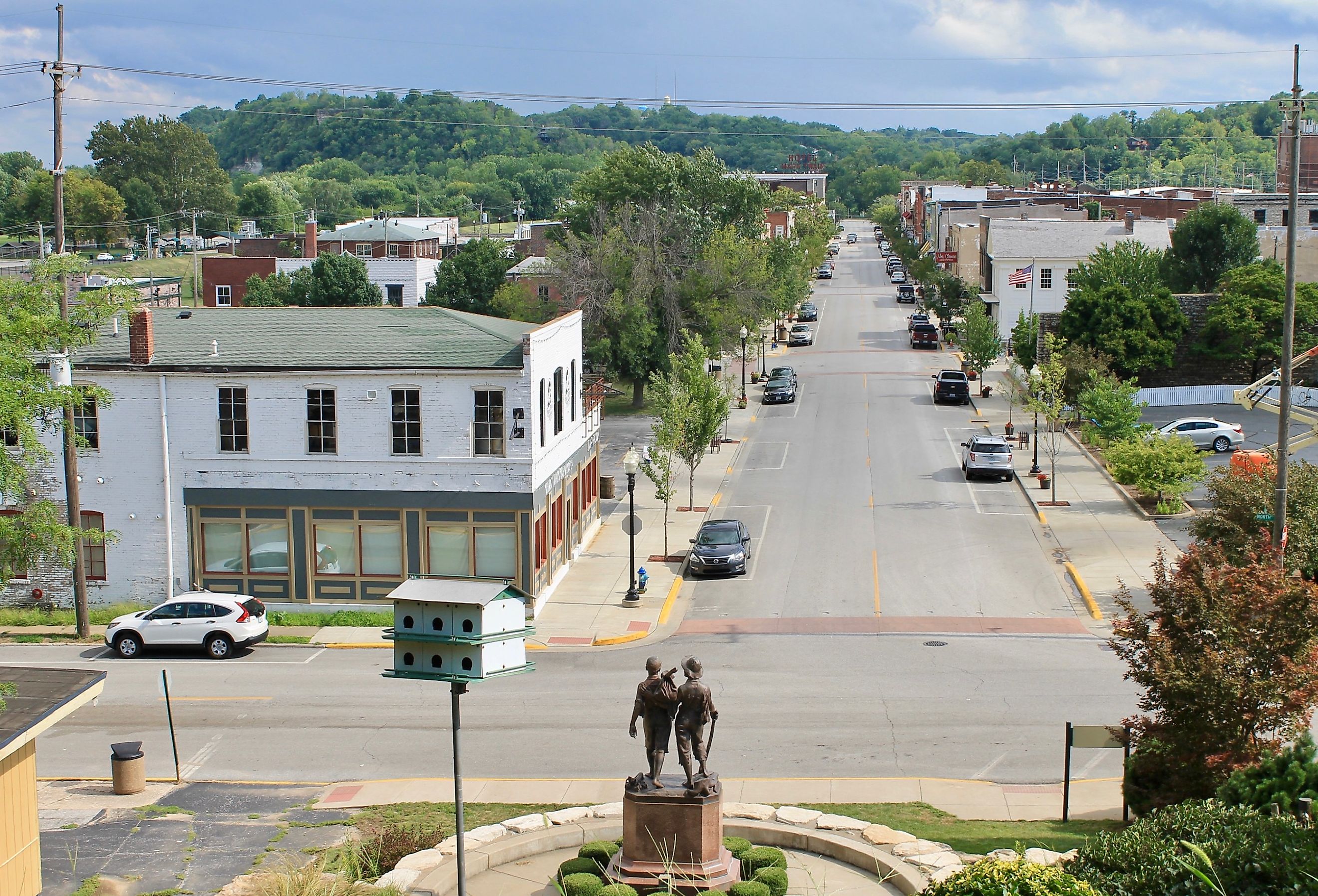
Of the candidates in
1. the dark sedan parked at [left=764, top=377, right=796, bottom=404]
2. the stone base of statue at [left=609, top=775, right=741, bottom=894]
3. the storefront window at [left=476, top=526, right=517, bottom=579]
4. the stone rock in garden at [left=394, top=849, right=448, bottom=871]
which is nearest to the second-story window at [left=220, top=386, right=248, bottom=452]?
the storefront window at [left=476, top=526, right=517, bottom=579]

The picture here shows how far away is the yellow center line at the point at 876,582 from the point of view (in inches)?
1262

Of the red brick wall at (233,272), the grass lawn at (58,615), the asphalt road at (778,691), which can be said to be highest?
the red brick wall at (233,272)

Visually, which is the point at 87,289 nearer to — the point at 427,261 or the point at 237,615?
the point at 237,615

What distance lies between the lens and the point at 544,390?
110 feet

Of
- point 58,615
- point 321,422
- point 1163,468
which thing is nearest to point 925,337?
point 1163,468

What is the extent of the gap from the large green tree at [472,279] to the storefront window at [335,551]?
4881 cm

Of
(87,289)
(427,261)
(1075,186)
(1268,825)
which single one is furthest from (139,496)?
(1075,186)

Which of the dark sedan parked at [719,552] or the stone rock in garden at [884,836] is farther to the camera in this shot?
the dark sedan parked at [719,552]

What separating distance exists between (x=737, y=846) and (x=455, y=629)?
506cm

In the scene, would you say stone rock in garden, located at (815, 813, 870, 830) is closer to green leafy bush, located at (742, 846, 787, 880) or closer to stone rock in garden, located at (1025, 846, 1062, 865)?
green leafy bush, located at (742, 846, 787, 880)

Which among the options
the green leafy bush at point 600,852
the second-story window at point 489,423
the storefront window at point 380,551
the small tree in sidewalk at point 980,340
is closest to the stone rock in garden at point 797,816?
the green leafy bush at point 600,852

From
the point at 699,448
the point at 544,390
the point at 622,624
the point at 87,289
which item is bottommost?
the point at 622,624

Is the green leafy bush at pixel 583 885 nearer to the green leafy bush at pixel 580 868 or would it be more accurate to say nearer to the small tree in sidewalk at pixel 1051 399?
the green leafy bush at pixel 580 868

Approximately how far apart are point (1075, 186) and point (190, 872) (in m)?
171
